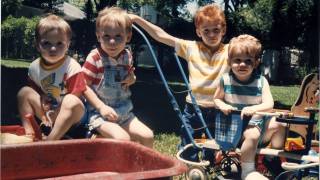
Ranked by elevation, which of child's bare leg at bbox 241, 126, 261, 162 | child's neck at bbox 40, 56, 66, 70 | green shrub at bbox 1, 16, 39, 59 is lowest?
child's bare leg at bbox 241, 126, 261, 162

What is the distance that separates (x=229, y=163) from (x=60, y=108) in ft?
4.67

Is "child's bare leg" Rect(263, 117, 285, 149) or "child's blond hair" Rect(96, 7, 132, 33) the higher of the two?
"child's blond hair" Rect(96, 7, 132, 33)

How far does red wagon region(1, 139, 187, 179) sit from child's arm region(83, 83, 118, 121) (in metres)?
0.59

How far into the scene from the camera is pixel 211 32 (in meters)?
3.95

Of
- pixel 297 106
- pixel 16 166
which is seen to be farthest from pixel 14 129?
pixel 297 106

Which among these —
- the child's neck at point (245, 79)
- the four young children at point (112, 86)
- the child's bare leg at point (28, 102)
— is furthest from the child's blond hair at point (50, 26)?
the child's neck at point (245, 79)

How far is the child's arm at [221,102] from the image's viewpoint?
11.3 feet

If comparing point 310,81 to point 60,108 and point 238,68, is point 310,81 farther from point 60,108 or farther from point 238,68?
point 60,108

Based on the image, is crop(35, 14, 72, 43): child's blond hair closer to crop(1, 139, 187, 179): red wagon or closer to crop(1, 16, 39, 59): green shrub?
crop(1, 139, 187, 179): red wagon

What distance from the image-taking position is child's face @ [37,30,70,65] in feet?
11.1

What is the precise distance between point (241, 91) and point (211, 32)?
61 centimetres

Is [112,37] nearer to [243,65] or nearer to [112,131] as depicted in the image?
[112,131]

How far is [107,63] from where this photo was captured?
11.9 ft

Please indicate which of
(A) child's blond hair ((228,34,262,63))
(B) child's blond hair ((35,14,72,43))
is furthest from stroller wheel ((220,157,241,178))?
(B) child's blond hair ((35,14,72,43))
